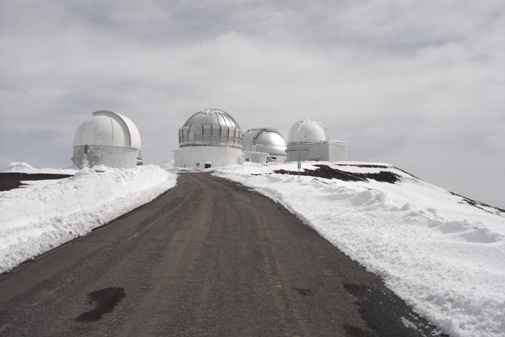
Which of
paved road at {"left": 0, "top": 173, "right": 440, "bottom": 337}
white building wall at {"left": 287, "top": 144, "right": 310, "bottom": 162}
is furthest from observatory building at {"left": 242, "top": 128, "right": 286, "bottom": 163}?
paved road at {"left": 0, "top": 173, "right": 440, "bottom": 337}

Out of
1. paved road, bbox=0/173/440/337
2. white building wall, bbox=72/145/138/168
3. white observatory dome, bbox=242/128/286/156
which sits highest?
white observatory dome, bbox=242/128/286/156

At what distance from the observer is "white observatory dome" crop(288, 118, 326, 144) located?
7319 centimetres

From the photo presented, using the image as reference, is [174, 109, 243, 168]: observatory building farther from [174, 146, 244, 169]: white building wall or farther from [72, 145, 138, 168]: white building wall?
[72, 145, 138, 168]: white building wall

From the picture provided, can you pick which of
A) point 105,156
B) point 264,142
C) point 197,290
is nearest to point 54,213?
point 197,290

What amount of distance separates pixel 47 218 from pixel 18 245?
8.60 ft

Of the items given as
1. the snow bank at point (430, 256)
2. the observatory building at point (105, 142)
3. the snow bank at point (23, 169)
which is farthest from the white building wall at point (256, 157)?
the snow bank at point (430, 256)

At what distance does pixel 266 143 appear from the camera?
82500mm

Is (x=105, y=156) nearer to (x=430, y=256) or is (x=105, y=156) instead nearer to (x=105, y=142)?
(x=105, y=142)

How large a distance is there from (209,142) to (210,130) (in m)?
2.01

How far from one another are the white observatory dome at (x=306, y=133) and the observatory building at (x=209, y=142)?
1279 cm

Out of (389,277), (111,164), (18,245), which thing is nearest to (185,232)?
(18,245)

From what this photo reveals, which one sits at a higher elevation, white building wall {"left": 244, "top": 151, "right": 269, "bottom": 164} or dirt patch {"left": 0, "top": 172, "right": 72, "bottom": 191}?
white building wall {"left": 244, "top": 151, "right": 269, "bottom": 164}

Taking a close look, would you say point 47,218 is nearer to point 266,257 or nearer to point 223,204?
point 266,257

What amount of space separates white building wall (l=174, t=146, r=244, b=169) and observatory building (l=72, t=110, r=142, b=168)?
17128mm
